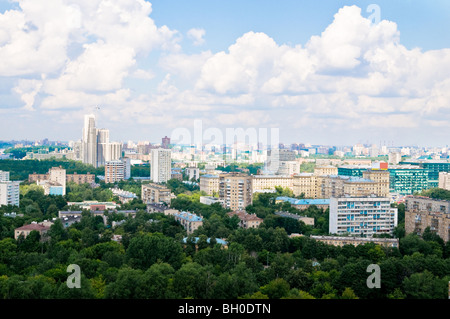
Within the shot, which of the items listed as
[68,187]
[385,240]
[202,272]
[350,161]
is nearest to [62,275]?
[202,272]

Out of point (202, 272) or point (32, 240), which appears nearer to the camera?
point (202, 272)

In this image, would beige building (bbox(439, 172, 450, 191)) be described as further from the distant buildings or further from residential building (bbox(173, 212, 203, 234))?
the distant buildings

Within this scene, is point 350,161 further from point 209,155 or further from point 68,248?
point 68,248

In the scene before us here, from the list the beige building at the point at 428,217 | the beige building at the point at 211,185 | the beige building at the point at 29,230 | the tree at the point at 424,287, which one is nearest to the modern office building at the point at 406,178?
the beige building at the point at 211,185

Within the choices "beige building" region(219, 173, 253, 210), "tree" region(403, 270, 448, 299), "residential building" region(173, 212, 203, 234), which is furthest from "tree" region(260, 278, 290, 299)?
"beige building" region(219, 173, 253, 210)

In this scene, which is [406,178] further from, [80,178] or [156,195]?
[80,178]

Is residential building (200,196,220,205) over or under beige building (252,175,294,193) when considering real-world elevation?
under

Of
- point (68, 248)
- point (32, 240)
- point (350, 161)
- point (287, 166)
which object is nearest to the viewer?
point (68, 248)

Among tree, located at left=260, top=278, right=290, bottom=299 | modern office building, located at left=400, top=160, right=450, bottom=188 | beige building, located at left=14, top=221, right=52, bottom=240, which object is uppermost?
modern office building, located at left=400, top=160, right=450, bottom=188
